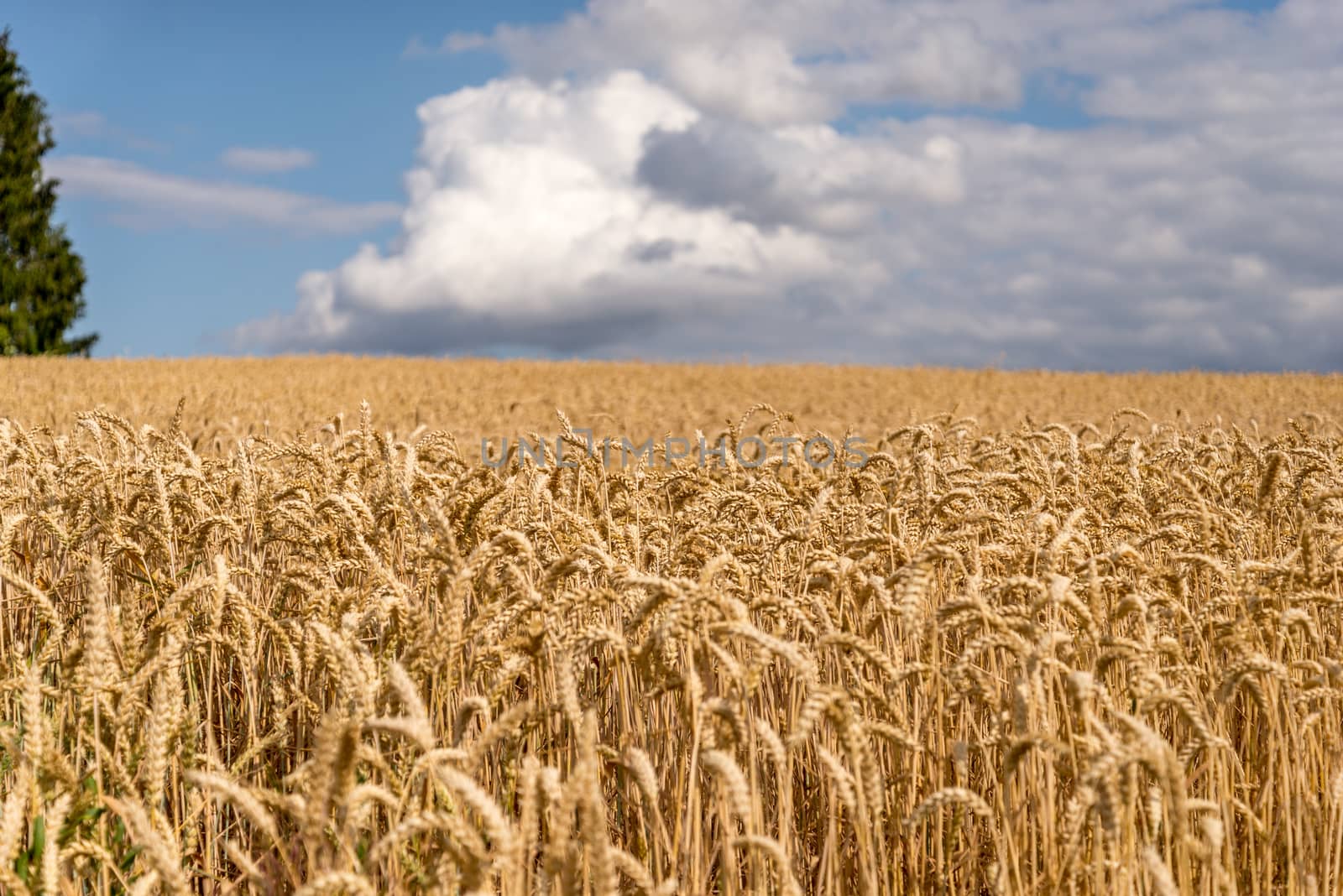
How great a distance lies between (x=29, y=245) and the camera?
113ft

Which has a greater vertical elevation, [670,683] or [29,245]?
[29,245]

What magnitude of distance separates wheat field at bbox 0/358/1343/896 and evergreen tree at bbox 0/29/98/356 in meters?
34.1

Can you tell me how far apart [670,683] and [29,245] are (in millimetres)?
39869

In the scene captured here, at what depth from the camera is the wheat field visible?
5.90 ft

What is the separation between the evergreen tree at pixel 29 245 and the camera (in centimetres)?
3369

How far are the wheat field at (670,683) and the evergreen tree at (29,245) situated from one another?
112ft

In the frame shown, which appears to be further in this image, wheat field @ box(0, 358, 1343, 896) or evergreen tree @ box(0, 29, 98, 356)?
evergreen tree @ box(0, 29, 98, 356)

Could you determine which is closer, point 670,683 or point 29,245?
point 670,683

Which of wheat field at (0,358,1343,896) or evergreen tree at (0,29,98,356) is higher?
evergreen tree at (0,29,98,356)

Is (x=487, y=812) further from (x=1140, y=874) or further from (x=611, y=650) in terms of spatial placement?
(x=1140, y=874)

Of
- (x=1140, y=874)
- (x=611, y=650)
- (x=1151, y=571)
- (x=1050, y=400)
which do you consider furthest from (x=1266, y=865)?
(x=1050, y=400)

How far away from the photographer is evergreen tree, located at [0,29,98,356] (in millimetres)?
33688

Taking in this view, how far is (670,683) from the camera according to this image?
210 cm

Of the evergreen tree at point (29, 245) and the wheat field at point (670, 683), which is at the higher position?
the evergreen tree at point (29, 245)
